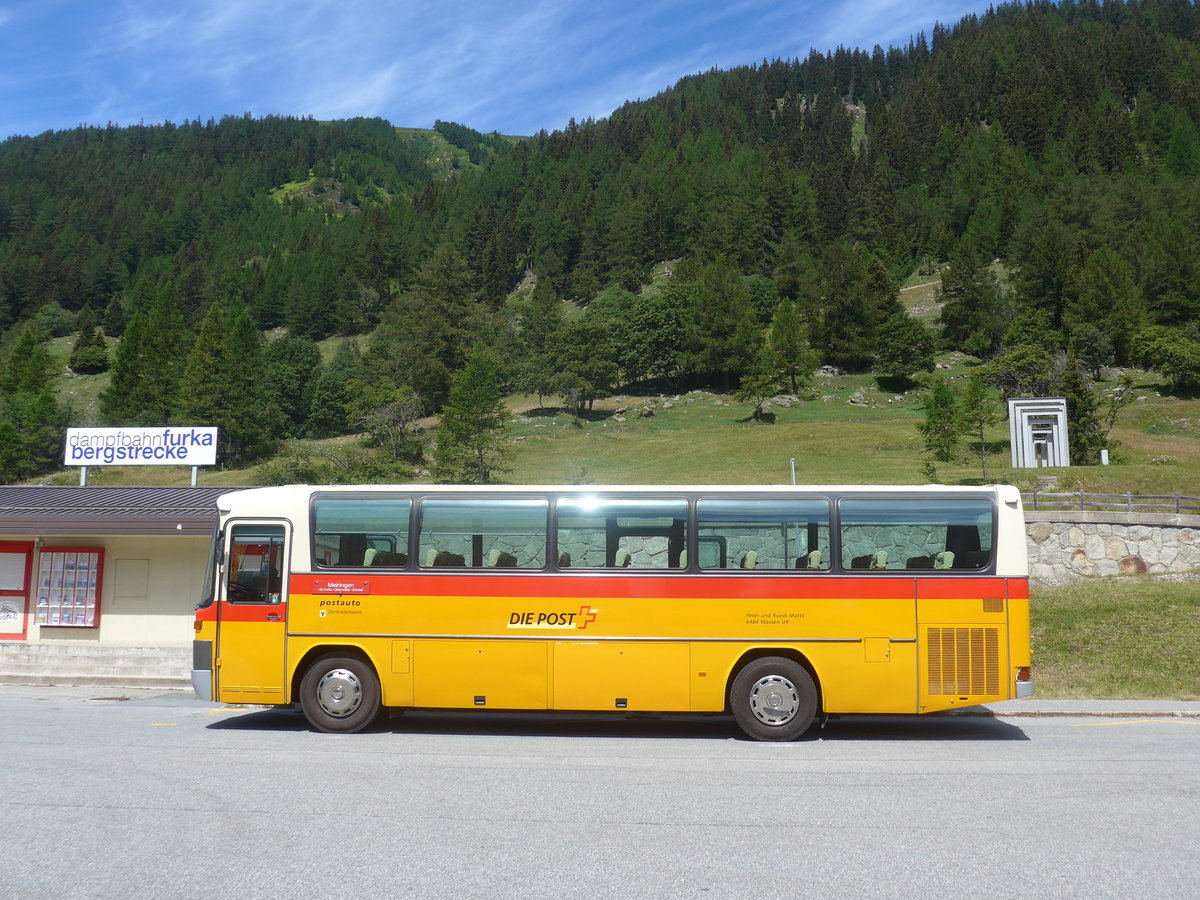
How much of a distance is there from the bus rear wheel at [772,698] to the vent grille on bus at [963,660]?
162 centimetres

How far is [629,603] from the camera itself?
457 inches

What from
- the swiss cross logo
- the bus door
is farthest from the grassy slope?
the bus door

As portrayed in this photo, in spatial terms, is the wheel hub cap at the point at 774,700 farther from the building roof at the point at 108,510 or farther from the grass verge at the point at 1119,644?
the building roof at the point at 108,510

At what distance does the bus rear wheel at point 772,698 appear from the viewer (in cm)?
1130

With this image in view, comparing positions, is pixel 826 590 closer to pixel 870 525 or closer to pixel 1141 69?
pixel 870 525

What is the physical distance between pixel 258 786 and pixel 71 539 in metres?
14.4

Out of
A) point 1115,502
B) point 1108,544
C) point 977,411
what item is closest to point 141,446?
point 1108,544

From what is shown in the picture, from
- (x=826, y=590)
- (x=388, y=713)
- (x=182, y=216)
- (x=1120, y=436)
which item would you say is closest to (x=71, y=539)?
(x=388, y=713)

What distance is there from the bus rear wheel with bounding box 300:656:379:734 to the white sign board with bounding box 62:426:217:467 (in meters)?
16.8

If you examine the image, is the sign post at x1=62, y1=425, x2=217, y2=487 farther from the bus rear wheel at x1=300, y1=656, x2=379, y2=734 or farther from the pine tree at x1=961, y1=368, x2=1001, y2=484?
the pine tree at x1=961, y1=368, x2=1001, y2=484

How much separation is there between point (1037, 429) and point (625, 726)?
4191 centimetres

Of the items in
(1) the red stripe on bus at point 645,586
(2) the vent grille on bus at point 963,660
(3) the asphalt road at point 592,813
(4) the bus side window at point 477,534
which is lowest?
(3) the asphalt road at point 592,813

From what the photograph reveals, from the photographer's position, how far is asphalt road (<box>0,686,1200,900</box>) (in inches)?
227

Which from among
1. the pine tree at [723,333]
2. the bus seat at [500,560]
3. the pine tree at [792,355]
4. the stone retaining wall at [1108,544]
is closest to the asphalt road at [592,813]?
the bus seat at [500,560]
